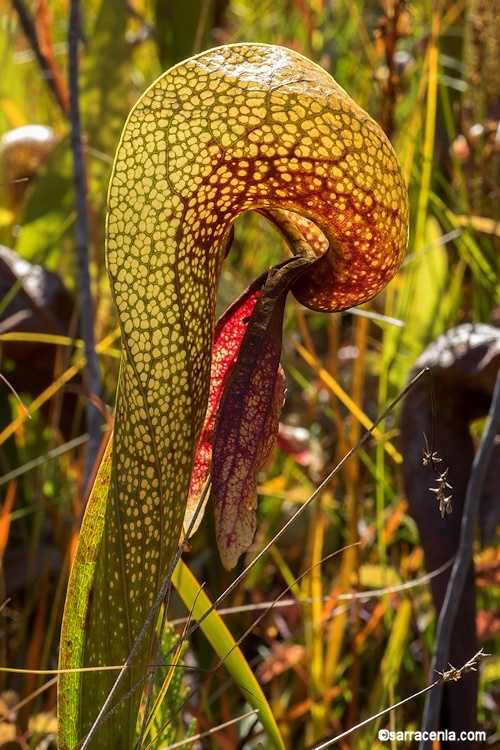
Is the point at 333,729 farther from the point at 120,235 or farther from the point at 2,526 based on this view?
the point at 120,235

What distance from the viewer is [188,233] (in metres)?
0.62

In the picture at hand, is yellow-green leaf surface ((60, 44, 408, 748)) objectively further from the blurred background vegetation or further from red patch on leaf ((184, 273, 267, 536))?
the blurred background vegetation

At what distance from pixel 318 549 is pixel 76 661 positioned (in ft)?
2.35

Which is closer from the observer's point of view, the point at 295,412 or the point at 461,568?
the point at 461,568

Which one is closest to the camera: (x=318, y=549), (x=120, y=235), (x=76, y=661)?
(x=120, y=235)

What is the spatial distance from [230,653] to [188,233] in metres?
0.39

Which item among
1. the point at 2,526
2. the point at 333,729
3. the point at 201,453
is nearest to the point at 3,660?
the point at 2,526

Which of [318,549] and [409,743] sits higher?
[318,549]

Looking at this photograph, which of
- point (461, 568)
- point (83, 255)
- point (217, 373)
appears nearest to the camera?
point (217, 373)

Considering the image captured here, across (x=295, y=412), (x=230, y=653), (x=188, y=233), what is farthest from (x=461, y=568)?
(x=295, y=412)

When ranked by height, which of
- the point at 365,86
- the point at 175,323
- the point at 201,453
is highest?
the point at 365,86

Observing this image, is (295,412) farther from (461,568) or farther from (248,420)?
(248,420)

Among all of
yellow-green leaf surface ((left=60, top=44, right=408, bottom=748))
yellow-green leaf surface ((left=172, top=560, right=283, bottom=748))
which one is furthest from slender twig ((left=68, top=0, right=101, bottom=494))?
yellow-green leaf surface ((left=60, top=44, right=408, bottom=748))

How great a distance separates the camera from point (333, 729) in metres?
1.24
